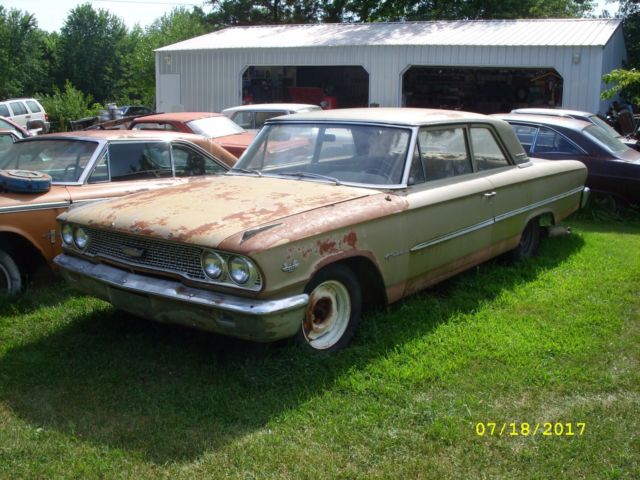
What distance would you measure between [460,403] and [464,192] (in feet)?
6.62

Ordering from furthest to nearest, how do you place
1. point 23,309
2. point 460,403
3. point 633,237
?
point 633,237 < point 23,309 < point 460,403

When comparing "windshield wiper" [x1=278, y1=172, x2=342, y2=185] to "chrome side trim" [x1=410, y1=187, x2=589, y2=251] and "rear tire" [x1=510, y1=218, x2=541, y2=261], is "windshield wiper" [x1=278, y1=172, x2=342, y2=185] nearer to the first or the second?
"chrome side trim" [x1=410, y1=187, x2=589, y2=251]

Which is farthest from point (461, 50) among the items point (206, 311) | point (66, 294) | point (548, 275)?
point (206, 311)

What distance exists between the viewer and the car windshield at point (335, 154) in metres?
5.07

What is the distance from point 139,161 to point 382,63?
13.6 meters

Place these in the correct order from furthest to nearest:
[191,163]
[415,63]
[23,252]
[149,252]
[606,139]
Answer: [415,63], [606,139], [191,163], [23,252], [149,252]

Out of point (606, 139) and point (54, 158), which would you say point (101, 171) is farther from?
point (606, 139)

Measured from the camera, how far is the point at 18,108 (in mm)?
24484

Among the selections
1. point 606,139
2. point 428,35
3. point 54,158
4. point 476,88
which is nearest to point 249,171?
point 54,158

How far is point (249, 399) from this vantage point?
154 inches

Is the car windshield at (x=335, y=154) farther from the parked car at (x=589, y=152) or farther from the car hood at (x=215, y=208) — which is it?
the parked car at (x=589, y=152)

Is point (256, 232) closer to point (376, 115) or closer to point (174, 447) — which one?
point (174, 447)
